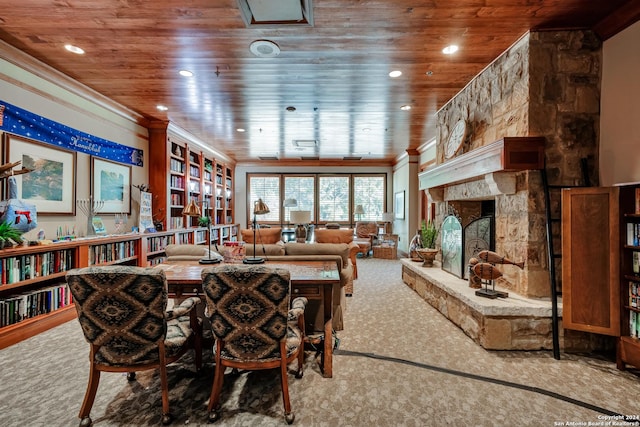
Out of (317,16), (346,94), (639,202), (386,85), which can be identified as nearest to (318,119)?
Answer: (346,94)

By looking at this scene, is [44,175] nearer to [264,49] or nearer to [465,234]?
[264,49]

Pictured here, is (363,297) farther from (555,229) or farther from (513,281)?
(555,229)

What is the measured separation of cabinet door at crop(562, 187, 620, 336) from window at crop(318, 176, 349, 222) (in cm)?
755

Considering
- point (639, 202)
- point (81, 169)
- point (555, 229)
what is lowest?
point (555, 229)

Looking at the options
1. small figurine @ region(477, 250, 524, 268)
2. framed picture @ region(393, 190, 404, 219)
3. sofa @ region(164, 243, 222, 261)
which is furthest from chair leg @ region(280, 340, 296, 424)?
framed picture @ region(393, 190, 404, 219)

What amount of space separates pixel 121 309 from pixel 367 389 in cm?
169

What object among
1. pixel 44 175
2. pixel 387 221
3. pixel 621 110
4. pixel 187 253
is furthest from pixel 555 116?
pixel 387 221

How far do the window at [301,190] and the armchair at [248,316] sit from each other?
8.16 m

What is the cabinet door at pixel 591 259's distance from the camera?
2406 millimetres

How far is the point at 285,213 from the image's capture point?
9945 millimetres

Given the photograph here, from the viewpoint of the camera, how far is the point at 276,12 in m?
2.47

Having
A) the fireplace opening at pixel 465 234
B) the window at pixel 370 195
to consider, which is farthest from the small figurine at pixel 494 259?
the window at pixel 370 195

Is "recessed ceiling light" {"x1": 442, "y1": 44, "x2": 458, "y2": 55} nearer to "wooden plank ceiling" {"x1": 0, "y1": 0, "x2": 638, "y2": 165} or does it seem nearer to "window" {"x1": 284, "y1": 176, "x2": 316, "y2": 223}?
"wooden plank ceiling" {"x1": 0, "y1": 0, "x2": 638, "y2": 165}

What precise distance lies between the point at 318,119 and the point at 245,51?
2.40 m
